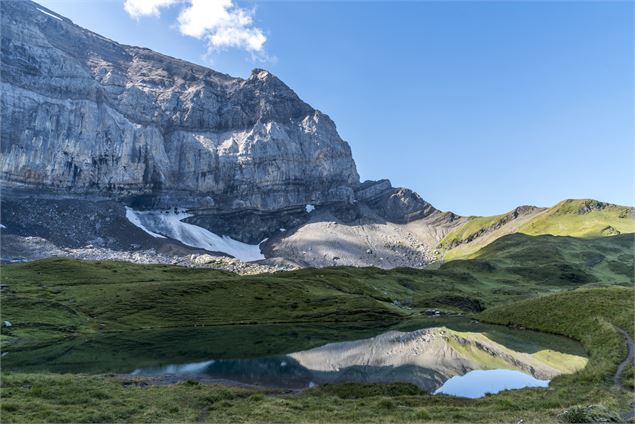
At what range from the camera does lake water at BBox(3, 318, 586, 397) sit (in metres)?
53.2

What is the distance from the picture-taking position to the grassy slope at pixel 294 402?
31.4m

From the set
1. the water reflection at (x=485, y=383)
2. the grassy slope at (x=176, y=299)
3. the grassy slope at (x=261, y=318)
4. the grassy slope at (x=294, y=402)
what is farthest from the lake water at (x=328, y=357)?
the grassy slope at (x=176, y=299)

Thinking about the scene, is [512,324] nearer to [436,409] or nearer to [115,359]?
[436,409]

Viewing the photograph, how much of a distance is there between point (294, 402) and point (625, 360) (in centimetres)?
3873

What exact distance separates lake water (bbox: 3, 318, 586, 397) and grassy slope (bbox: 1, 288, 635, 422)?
6.83m

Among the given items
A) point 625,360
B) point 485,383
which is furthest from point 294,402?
point 625,360

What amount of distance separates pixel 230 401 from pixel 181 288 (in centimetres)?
9312

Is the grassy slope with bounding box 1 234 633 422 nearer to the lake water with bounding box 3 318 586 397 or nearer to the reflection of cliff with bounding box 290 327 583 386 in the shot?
the lake water with bounding box 3 318 586 397

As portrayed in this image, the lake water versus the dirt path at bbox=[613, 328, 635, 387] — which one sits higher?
the dirt path at bbox=[613, 328, 635, 387]

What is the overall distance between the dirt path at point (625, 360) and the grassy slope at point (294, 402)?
684 millimetres

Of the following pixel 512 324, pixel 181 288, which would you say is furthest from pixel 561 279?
pixel 181 288

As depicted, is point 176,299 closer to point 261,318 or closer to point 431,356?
point 261,318

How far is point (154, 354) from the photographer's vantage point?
68375 mm

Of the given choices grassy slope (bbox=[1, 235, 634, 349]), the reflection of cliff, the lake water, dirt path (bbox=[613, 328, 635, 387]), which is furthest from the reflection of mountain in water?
grassy slope (bbox=[1, 235, 634, 349])
